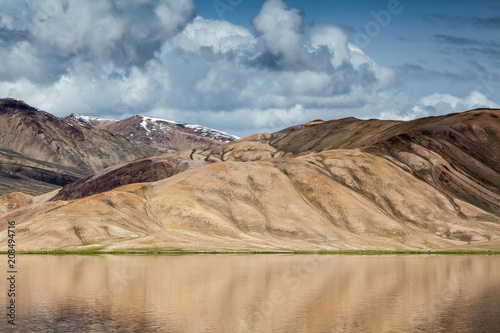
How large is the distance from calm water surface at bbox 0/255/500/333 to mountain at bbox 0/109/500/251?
48.9 m

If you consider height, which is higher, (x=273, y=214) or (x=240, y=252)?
(x=273, y=214)

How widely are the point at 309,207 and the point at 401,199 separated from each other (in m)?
28.0

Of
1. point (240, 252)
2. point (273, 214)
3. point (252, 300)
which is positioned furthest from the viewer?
point (273, 214)

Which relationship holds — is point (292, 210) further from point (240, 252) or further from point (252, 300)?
point (252, 300)

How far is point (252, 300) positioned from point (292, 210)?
100 metres

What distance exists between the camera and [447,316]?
41.5m

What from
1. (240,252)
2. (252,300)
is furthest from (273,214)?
(252,300)

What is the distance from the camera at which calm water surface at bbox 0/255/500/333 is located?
37.9 m

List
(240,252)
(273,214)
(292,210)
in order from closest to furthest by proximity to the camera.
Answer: (240,252) < (273,214) < (292,210)

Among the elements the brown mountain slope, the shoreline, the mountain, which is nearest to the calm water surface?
the shoreline

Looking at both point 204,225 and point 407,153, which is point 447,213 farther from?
point 204,225

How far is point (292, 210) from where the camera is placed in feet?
484

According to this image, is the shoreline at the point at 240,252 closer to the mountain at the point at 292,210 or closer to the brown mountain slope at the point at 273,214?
the mountain at the point at 292,210

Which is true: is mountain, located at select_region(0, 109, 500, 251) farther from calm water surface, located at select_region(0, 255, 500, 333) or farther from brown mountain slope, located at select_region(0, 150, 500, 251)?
calm water surface, located at select_region(0, 255, 500, 333)
